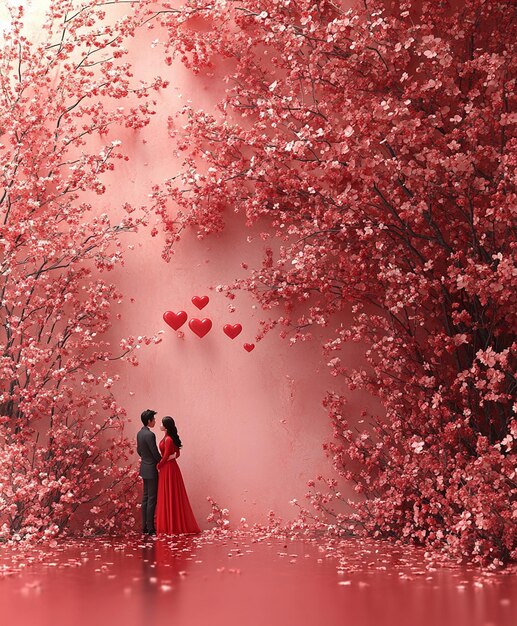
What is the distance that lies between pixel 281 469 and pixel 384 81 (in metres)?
3.29

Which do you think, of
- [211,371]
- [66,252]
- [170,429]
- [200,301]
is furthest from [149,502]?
[66,252]

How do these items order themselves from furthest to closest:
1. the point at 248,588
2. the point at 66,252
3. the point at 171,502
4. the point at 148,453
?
the point at 66,252 → the point at 148,453 → the point at 171,502 → the point at 248,588

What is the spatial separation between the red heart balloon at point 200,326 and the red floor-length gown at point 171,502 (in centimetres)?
99

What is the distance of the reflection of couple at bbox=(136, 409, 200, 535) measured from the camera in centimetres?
780

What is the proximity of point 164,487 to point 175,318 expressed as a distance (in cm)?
148

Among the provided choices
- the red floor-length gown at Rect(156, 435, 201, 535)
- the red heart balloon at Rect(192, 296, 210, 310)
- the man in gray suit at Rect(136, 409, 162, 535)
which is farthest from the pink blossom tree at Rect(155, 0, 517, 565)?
the man in gray suit at Rect(136, 409, 162, 535)

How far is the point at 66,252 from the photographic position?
8.17m

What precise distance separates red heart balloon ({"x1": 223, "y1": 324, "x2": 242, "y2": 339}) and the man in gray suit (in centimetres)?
109

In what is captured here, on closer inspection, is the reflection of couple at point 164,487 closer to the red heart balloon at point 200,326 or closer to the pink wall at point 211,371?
the pink wall at point 211,371

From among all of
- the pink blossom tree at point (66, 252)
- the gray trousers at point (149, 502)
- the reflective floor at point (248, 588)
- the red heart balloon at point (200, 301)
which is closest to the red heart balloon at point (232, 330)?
the red heart balloon at point (200, 301)

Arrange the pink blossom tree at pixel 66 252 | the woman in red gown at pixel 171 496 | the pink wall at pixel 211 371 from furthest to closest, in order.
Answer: the pink wall at pixel 211 371 < the pink blossom tree at pixel 66 252 < the woman in red gown at pixel 171 496

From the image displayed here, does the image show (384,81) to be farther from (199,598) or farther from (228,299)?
(199,598)

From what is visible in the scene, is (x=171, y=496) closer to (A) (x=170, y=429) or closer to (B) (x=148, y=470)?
(B) (x=148, y=470)

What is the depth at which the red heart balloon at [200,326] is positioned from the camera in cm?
830
